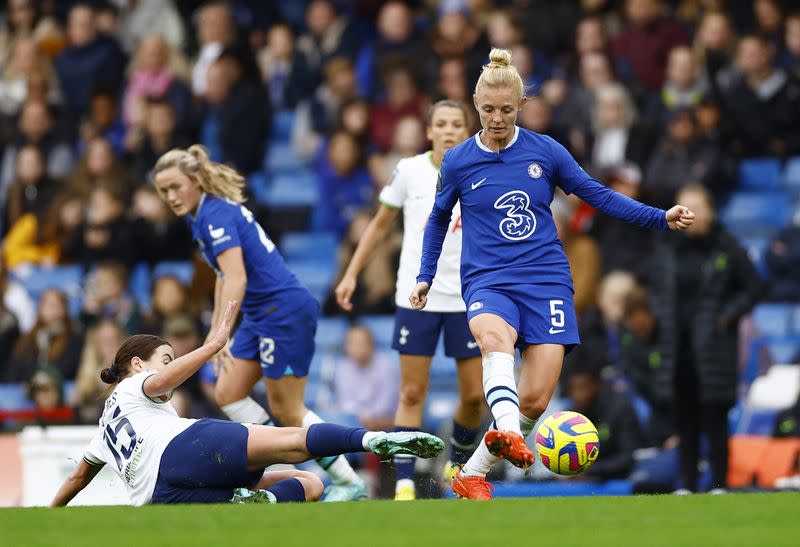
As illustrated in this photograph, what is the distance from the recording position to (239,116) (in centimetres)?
1714

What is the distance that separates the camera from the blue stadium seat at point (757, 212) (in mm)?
14992

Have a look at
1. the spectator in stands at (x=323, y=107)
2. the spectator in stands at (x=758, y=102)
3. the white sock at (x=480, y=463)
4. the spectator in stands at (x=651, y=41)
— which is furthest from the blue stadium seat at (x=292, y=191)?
the white sock at (x=480, y=463)

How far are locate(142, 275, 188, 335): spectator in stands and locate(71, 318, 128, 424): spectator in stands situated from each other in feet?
1.10

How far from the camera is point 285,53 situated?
17859 mm

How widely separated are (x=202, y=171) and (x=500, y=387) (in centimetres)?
285

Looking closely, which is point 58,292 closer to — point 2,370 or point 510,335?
point 2,370

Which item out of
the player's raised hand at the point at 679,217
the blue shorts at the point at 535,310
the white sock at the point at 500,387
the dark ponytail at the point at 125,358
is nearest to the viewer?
the white sock at the point at 500,387

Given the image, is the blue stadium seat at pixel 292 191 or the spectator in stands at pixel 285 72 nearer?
the blue stadium seat at pixel 292 191

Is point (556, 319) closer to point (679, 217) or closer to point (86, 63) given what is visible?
point (679, 217)

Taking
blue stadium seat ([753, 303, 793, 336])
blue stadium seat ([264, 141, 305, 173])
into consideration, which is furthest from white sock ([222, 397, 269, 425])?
blue stadium seat ([264, 141, 305, 173])

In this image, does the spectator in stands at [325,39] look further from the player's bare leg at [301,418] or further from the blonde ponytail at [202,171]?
the player's bare leg at [301,418]

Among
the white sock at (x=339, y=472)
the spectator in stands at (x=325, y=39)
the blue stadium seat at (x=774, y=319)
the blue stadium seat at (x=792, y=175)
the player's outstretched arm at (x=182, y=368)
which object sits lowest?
the white sock at (x=339, y=472)

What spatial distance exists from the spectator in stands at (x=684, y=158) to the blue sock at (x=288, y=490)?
652cm

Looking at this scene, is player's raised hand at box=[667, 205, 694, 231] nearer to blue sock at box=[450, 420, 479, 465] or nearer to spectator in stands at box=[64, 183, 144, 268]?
blue sock at box=[450, 420, 479, 465]
